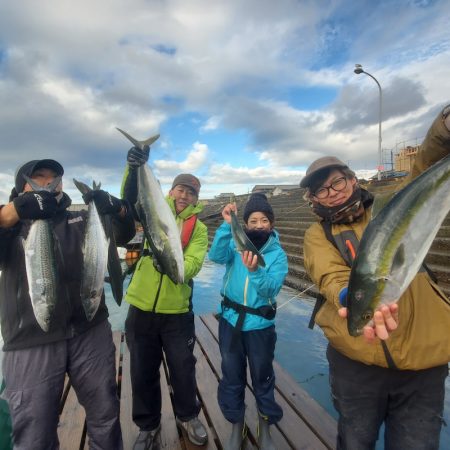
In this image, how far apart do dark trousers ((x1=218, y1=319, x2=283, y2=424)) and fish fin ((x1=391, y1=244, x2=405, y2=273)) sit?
1522 millimetres

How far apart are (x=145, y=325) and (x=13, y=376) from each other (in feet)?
3.31

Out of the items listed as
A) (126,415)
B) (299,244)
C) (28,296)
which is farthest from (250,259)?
(299,244)

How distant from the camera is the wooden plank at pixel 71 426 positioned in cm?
272

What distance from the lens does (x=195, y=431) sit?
274 centimetres

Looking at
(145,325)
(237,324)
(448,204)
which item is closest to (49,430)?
(145,325)

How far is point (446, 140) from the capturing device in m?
1.56

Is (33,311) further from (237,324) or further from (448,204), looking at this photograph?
(448,204)

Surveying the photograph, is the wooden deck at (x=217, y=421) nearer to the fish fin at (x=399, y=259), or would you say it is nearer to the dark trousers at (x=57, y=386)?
the dark trousers at (x=57, y=386)

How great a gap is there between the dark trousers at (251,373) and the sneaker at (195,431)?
0.32m

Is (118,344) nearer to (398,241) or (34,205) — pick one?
(34,205)

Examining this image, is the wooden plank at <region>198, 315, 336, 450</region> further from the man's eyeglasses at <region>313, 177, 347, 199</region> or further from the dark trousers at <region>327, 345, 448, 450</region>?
the man's eyeglasses at <region>313, 177, 347, 199</region>

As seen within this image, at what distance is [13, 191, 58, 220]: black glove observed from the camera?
1.83 metres

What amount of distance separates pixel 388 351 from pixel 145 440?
2.26 m

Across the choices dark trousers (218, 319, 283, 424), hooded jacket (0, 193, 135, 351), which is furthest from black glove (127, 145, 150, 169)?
dark trousers (218, 319, 283, 424)
